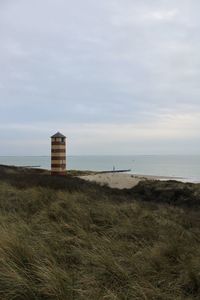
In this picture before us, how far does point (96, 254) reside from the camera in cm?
484

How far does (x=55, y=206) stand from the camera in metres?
7.72

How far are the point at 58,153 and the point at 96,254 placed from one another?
48.6ft

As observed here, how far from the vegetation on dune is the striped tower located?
445 inches

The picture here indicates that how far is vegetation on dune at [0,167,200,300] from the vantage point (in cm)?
387

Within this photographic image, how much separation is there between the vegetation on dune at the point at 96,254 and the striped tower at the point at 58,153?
11.3 meters

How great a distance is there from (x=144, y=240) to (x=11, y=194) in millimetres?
4790

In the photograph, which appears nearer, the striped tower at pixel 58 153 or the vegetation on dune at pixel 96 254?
the vegetation on dune at pixel 96 254

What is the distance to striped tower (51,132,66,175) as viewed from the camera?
19.4 m

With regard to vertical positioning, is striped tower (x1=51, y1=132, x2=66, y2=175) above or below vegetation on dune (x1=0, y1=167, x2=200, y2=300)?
above

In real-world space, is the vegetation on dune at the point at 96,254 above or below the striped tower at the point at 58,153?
below

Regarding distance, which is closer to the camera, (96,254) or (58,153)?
(96,254)

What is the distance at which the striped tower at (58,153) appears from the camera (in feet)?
63.6

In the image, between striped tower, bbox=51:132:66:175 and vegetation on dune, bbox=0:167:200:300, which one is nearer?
vegetation on dune, bbox=0:167:200:300

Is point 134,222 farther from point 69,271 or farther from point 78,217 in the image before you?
point 69,271
